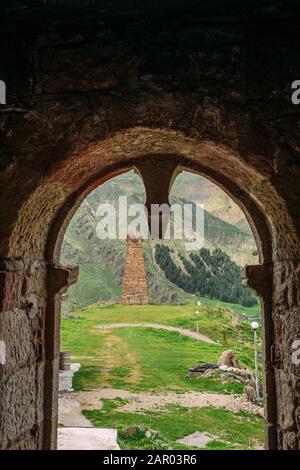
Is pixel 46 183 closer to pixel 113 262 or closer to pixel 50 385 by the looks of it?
pixel 50 385

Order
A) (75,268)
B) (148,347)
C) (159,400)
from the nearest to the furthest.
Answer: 1. (75,268)
2. (159,400)
3. (148,347)

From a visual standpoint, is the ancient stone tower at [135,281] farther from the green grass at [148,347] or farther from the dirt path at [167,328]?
the dirt path at [167,328]

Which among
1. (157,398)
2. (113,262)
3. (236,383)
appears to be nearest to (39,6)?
(157,398)

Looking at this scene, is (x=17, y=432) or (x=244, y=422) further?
(x=244, y=422)

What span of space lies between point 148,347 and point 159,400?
5.00 m

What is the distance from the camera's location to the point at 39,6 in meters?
1.73

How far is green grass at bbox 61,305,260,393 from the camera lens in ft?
32.4

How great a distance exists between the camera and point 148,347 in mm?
13570

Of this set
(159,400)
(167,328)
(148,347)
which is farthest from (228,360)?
(167,328)

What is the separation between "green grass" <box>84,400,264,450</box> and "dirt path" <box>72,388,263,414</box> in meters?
0.23

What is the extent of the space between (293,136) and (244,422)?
6.81 m

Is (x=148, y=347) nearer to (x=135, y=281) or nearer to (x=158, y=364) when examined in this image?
(x=158, y=364)

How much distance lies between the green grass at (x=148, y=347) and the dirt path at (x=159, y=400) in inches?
14.3

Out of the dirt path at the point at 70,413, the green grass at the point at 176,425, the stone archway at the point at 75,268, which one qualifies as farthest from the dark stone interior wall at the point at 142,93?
the dirt path at the point at 70,413
